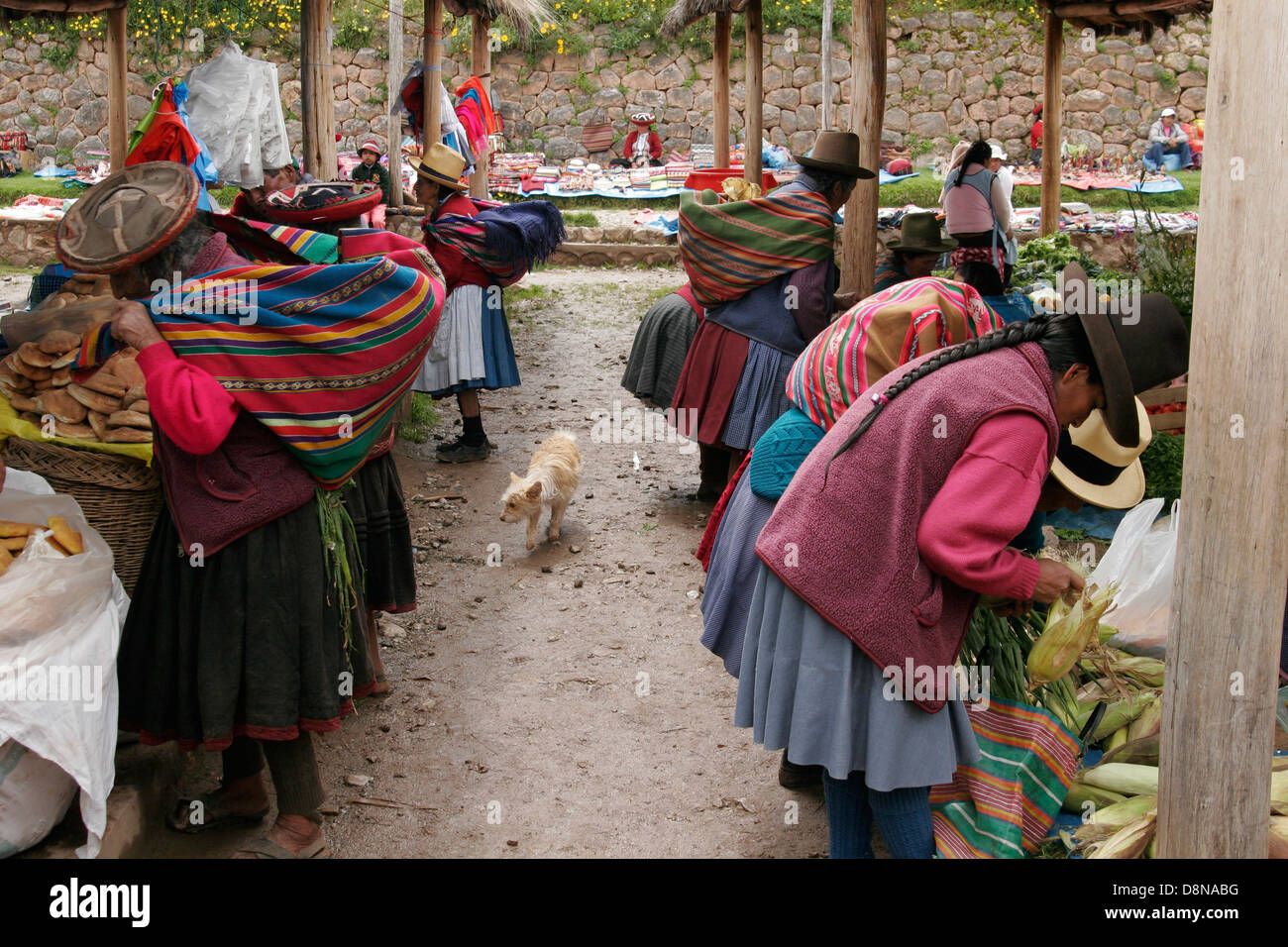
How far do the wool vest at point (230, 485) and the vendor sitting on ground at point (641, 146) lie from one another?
18.4 metres

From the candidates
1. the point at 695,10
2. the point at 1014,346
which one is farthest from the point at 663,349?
the point at 695,10

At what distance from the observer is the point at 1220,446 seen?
2.34 m

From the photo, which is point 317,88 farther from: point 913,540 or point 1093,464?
point 913,540

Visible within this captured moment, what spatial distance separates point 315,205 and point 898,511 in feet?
7.98

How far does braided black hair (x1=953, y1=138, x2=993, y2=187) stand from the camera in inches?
330

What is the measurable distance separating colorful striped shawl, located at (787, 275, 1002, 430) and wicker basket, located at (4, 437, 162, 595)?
2.08m

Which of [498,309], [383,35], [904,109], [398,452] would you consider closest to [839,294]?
[498,309]

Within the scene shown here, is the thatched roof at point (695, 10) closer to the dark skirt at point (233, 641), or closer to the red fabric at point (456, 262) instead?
the red fabric at point (456, 262)

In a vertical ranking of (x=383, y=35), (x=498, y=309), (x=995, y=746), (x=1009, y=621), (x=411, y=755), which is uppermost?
(x=383, y=35)

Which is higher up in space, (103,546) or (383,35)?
(383,35)

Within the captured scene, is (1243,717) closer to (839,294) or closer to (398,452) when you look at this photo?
(839,294)

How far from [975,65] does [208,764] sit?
68.7 feet

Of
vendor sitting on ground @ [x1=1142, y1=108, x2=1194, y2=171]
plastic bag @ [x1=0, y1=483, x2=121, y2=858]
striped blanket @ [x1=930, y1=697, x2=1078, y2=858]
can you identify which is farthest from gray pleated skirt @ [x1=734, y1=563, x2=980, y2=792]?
vendor sitting on ground @ [x1=1142, y1=108, x2=1194, y2=171]

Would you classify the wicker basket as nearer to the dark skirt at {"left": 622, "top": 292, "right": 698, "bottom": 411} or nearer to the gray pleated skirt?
the gray pleated skirt
